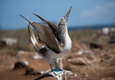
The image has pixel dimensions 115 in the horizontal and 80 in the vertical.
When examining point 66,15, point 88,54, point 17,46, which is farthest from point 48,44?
point 17,46

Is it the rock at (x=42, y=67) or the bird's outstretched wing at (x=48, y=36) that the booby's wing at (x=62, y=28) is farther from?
the rock at (x=42, y=67)

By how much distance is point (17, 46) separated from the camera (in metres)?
12.8

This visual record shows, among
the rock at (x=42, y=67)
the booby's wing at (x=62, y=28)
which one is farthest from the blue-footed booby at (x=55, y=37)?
the rock at (x=42, y=67)

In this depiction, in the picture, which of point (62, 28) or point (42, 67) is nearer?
point (62, 28)

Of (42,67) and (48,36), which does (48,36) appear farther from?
(42,67)

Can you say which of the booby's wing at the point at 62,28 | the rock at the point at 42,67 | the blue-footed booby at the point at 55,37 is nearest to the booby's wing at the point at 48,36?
the blue-footed booby at the point at 55,37

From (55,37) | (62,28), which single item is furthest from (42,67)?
(62,28)

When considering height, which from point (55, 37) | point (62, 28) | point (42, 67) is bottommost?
point (42, 67)

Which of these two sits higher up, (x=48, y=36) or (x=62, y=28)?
(x=62, y=28)

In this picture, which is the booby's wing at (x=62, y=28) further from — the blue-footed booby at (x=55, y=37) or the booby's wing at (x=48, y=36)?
the booby's wing at (x=48, y=36)

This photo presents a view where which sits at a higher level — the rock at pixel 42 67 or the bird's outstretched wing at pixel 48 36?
the bird's outstretched wing at pixel 48 36

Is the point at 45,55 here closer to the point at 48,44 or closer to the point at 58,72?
the point at 48,44

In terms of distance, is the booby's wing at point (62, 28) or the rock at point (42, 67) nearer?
the booby's wing at point (62, 28)

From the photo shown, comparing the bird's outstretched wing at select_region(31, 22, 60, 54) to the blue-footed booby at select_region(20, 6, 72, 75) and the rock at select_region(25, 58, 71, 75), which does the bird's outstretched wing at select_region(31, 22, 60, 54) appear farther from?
the rock at select_region(25, 58, 71, 75)
